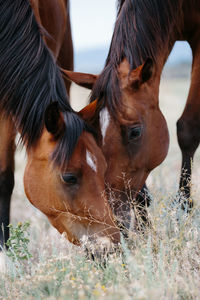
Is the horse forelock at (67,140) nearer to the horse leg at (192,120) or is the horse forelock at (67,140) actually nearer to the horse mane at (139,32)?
the horse mane at (139,32)

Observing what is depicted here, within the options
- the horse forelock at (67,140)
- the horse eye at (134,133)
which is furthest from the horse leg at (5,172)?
the horse eye at (134,133)

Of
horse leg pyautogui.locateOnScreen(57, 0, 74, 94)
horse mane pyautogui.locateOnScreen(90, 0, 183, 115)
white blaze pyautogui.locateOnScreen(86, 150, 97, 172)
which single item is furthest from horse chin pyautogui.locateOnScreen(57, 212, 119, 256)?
horse leg pyautogui.locateOnScreen(57, 0, 74, 94)

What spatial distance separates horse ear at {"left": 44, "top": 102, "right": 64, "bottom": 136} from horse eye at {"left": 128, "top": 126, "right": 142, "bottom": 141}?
28.8 inches

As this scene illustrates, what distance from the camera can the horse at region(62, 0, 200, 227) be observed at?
3.46 metres

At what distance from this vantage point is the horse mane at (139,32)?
12.2 feet

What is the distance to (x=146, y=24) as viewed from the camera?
3.81 m

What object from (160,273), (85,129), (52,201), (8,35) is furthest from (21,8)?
(160,273)

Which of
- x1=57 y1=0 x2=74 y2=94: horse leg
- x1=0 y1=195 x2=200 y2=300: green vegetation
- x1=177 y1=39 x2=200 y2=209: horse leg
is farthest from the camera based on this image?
x1=57 y1=0 x2=74 y2=94: horse leg

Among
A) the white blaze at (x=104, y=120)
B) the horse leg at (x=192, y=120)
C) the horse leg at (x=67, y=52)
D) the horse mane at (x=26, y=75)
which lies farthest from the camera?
the horse leg at (x=67, y=52)

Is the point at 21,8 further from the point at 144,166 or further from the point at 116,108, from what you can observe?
the point at 144,166

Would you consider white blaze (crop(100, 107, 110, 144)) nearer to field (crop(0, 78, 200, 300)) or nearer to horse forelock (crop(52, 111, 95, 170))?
horse forelock (crop(52, 111, 95, 170))

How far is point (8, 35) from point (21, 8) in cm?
27

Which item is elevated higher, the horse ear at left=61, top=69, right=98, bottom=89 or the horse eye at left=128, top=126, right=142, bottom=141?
the horse ear at left=61, top=69, right=98, bottom=89

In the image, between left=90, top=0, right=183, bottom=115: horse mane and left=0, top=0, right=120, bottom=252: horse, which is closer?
left=0, top=0, right=120, bottom=252: horse
